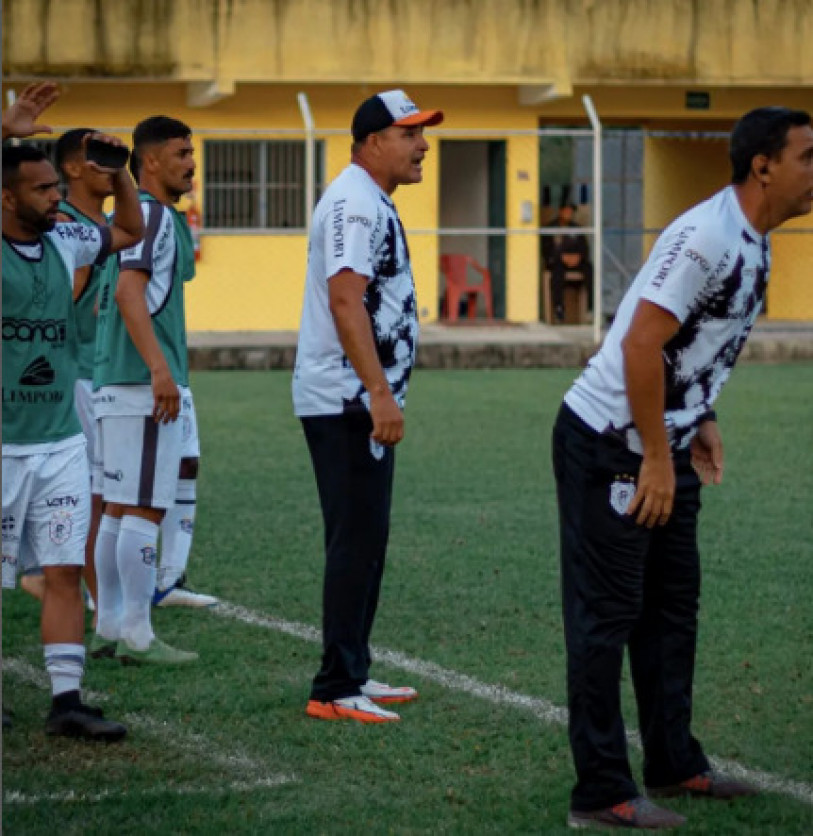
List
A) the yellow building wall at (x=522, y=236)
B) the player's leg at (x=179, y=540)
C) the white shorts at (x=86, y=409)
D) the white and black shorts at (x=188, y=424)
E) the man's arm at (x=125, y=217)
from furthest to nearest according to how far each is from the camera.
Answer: the yellow building wall at (x=522, y=236) < the player's leg at (x=179, y=540) < the white shorts at (x=86, y=409) < the white and black shorts at (x=188, y=424) < the man's arm at (x=125, y=217)

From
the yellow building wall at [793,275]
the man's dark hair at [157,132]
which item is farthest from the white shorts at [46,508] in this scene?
the yellow building wall at [793,275]

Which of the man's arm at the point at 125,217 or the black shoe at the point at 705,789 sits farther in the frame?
the man's arm at the point at 125,217

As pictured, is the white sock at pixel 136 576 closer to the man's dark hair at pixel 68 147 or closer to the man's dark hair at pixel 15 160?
the man's dark hair at pixel 68 147

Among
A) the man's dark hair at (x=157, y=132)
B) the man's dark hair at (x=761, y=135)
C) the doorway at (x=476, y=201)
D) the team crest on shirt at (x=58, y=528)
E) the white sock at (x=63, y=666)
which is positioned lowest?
the white sock at (x=63, y=666)

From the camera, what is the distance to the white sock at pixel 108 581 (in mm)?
7492

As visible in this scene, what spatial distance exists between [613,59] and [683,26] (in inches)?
40.8

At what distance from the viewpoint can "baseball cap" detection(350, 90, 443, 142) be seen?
6.36 m

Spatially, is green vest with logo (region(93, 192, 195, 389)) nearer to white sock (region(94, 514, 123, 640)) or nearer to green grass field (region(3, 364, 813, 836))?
white sock (region(94, 514, 123, 640))

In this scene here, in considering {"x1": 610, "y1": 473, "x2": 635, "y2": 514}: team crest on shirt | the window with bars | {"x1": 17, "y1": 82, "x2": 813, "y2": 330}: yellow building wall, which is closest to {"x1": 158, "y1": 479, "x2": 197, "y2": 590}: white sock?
{"x1": 610, "y1": 473, "x2": 635, "y2": 514}: team crest on shirt

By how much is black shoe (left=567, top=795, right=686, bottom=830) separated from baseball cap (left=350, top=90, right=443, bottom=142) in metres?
2.43

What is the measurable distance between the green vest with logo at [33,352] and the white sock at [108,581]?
4.50 ft

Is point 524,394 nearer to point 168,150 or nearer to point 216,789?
point 168,150

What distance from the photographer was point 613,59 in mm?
25609

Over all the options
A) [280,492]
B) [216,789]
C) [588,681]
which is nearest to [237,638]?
[216,789]
